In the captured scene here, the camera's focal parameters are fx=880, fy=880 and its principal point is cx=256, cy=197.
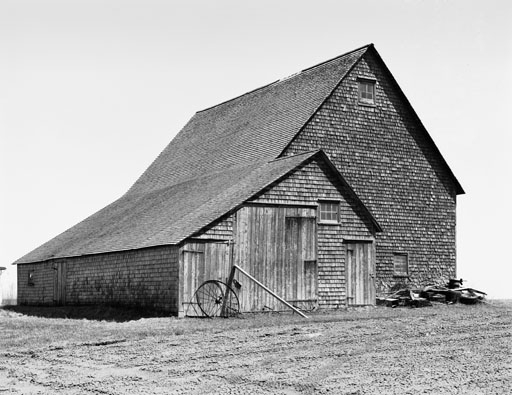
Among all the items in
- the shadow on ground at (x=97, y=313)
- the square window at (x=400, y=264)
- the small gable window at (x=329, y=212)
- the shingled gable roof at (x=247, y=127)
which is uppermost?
the shingled gable roof at (x=247, y=127)

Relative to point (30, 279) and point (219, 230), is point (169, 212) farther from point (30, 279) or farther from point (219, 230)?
point (30, 279)

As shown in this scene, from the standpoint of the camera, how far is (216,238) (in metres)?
28.2

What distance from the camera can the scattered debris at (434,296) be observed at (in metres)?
33.4

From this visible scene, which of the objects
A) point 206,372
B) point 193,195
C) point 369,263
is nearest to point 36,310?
point 193,195

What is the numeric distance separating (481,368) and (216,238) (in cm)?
1296

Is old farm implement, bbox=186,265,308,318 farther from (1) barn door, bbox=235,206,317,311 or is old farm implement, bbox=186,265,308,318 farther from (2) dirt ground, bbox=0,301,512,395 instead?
(2) dirt ground, bbox=0,301,512,395

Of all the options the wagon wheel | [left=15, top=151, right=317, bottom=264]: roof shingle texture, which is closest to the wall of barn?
[left=15, top=151, right=317, bottom=264]: roof shingle texture

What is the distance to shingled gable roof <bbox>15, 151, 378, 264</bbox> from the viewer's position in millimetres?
29141

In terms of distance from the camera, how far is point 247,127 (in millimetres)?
40625

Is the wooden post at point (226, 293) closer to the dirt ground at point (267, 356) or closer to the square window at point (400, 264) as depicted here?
the dirt ground at point (267, 356)

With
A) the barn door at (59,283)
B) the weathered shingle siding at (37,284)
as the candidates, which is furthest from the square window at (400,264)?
the weathered shingle siding at (37,284)

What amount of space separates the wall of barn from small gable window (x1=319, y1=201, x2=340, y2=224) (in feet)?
18.6

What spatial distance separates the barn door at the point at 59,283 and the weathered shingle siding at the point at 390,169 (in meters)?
11.1

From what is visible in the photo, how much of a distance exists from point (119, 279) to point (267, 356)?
14283mm
